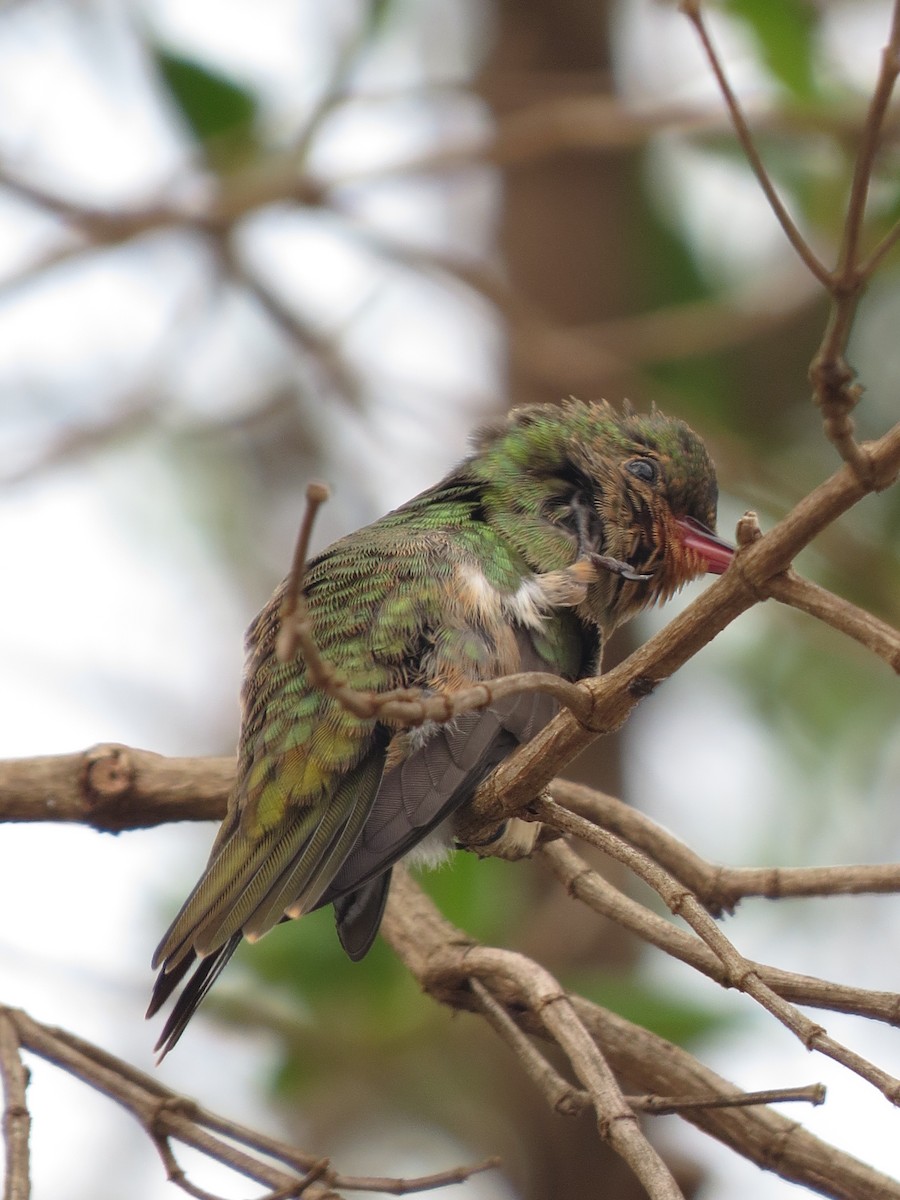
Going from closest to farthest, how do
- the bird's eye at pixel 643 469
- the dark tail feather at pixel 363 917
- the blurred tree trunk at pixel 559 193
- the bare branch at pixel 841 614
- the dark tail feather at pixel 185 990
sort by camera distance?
1. the bare branch at pixel 841 614
2. the dark tail feather at pixel 185 990
3. the dark tail feather at pixel 363 917
4. the bird's eye at pixel 643 469
5. the blurred tree trunk at pixel 559 193

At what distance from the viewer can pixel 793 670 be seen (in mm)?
8039

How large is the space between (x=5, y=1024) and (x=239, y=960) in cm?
222

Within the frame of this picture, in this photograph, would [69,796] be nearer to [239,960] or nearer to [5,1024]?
[5,1024]

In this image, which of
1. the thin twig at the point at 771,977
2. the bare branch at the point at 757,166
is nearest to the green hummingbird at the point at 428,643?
the thin twig at the point at 771,977

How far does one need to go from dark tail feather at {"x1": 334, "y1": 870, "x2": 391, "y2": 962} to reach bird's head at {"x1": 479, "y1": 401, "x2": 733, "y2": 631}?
3.05ft

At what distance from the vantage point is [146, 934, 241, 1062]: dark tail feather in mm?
2801

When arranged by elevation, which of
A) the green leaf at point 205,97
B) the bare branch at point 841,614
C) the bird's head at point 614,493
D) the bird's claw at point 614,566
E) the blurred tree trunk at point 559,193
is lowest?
the bare branch at point 841,614

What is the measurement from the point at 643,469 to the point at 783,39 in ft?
8.36

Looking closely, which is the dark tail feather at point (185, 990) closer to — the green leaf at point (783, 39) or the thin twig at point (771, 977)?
the thin twig at point (771, 977)

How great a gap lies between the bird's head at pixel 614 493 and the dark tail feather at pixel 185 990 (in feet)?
4.24

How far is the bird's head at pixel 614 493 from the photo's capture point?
379 centimetres

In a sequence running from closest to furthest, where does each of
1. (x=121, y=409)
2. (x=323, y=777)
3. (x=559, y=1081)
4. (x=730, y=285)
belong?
(x=559, y=1081)
(x=323, y=777)
(x=121, y=409)
(x=730, y=285)

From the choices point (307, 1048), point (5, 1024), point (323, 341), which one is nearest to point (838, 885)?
point (5, 1024)

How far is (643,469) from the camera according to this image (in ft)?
13.0
